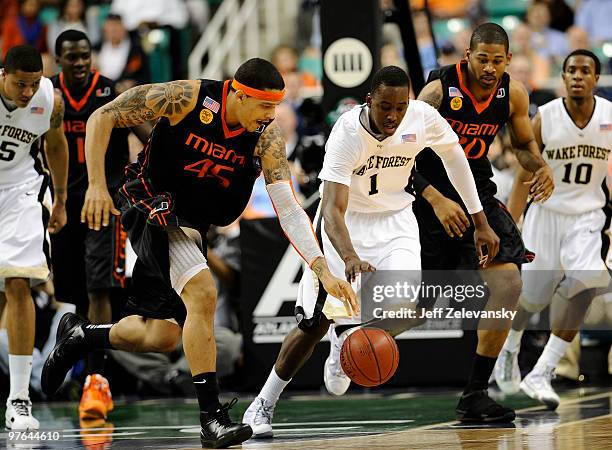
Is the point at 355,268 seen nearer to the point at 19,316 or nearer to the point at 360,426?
the point at 360,426

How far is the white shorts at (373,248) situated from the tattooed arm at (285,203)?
82 centimetres

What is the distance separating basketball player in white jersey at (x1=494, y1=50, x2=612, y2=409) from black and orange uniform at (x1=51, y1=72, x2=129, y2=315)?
2.97 meters

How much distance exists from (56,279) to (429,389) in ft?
10.8

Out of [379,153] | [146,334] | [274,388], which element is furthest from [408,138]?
[146,334]

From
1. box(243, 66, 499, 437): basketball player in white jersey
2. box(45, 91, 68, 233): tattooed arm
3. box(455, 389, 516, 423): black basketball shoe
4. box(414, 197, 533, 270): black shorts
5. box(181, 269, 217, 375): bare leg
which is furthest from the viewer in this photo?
box(45, 91, 68, 233): tattooed arm

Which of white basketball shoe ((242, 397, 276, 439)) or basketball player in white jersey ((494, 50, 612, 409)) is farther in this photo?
basketball player in white jersey ((494, 50, 612, 409))

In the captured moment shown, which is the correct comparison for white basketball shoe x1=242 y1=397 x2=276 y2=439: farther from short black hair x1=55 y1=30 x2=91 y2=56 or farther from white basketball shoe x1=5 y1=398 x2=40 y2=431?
short black hair x1=55 y1=30 x2=91 y2=56

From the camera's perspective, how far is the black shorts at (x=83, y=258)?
9.71 meters

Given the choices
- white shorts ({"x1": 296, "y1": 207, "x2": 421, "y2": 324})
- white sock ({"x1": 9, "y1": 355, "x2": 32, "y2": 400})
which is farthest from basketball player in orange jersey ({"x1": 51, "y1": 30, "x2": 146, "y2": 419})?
white shorts ({"x1": 296, "y1": 207, "x2": 421, "y2": 324})

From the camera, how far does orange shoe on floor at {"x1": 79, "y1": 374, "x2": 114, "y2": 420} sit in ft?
A: 30.1

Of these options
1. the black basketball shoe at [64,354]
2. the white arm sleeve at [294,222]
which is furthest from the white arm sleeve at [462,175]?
the black basketball shoe at [64,354]

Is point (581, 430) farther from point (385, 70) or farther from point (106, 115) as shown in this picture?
point (106, 115)

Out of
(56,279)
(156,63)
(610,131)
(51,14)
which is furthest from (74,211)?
(51,14)

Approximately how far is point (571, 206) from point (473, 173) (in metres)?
1.31
